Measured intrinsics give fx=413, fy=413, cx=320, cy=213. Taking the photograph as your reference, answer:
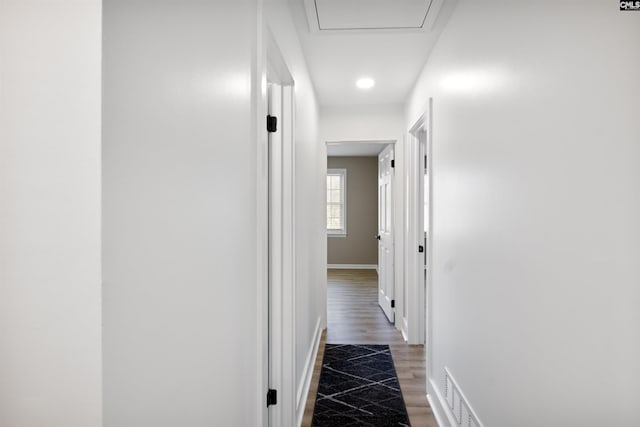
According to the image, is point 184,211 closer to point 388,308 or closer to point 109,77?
point 109,77

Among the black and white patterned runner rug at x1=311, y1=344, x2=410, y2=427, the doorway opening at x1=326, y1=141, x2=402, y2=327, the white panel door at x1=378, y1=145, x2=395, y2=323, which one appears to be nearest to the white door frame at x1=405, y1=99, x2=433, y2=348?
the black and white patterned runner rug at x1=311, y1=344, x2=410, y2=427

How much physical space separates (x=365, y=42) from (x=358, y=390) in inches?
97.1

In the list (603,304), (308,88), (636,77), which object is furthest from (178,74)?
(308,88)

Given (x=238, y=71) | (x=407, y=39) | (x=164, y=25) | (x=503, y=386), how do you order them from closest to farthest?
(x=164, y=25), (x=238, y=71), (x=503, y=386), (x=407, y=39)

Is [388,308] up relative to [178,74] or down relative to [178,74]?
down

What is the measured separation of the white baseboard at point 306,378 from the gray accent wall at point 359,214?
15.8ft

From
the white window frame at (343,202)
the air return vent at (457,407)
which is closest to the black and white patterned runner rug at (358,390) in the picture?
the air return vent at (457,407)

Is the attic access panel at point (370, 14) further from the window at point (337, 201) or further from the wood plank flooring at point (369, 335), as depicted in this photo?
the window at point (337, 201)

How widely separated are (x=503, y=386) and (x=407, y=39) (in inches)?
87.0

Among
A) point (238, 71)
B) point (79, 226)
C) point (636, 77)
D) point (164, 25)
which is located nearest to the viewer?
point (79, 226)

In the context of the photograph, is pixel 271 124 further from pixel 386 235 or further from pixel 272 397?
pixel 386 235

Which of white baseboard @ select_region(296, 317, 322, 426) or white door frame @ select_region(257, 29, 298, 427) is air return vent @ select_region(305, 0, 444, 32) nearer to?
white door frame @ select_region(257, 29, 298, 427)

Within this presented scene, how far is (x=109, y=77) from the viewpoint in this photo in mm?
616

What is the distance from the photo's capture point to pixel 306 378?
2961mm
